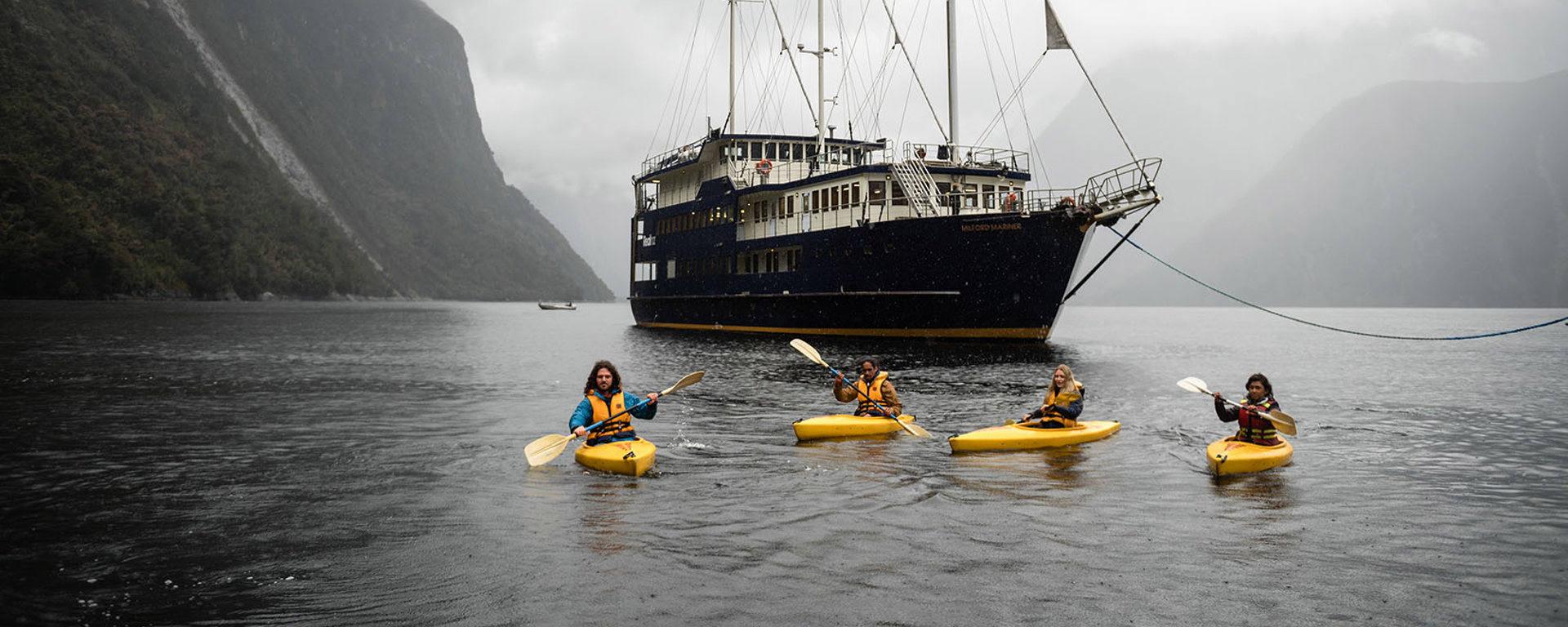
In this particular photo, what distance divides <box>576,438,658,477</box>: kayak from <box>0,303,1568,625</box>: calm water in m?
0.32

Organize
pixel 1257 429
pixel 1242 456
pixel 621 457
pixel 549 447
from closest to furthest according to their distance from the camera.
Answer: pixel 621 457 → pixel 1242 456 → pixel 549 447 → pixel 1257 429

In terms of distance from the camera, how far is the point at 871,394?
18484 millimetres

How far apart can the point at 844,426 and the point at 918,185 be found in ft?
90.2

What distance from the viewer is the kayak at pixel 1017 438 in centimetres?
1639

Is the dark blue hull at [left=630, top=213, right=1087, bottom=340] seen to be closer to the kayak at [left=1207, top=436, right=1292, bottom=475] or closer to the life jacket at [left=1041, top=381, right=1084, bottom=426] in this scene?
the life jacket at [left=1041, top=381, right=1084, bottom=426]

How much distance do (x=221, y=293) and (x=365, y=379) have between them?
12513cm

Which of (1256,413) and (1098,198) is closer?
(1256,413)

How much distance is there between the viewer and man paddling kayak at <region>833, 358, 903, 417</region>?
59.9 ft

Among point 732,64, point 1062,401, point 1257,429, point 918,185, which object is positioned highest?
point 732,64

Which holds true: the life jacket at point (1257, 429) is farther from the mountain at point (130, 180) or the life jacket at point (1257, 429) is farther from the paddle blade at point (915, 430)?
the mountain at point (130, 180)

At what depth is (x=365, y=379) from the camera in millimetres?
30234

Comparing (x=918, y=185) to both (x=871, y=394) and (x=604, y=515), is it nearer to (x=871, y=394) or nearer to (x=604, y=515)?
(x=871, y=394)

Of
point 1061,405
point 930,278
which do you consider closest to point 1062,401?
point 1061,405

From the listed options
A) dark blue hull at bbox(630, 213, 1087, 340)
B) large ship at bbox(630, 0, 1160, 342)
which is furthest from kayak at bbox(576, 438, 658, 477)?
dark blue hull at bbox(630, 213, 1087, 340)
